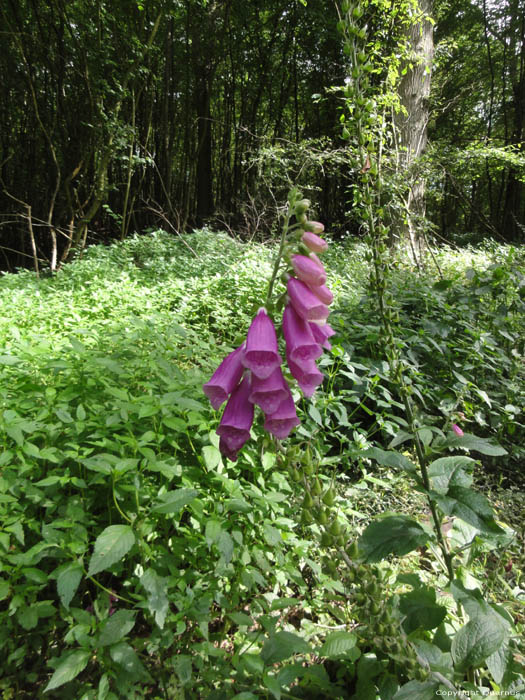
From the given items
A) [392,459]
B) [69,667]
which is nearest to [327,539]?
[392,459]

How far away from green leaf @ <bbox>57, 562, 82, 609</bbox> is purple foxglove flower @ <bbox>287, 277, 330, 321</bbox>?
99cm

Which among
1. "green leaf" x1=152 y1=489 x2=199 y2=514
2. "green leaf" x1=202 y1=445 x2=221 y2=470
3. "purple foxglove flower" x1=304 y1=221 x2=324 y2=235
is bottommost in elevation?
"green leaf" x1=202 y1=445 x2=221 y2=470

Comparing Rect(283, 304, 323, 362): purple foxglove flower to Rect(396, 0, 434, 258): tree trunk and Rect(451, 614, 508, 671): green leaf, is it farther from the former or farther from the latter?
Rect(396, 0, 434, 258): tree trunk

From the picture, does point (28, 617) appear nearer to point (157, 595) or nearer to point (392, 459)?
point (157, 595)

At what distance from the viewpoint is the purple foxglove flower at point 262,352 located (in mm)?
843

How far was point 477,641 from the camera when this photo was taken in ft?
2.97

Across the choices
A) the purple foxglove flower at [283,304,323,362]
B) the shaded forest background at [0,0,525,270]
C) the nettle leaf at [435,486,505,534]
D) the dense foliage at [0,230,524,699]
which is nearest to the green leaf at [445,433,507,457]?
the dense foliage at [0,230,524,699]

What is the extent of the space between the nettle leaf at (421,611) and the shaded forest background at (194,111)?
417 cm

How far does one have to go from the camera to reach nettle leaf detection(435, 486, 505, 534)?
923 millimetres

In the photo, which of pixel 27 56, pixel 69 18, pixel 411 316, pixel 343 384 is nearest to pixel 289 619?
pixel 343 384

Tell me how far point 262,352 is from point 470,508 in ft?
2.13

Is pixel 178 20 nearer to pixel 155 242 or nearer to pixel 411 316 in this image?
pixel 155 242

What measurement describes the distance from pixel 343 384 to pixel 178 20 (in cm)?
1213

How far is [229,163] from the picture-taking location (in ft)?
44.1
